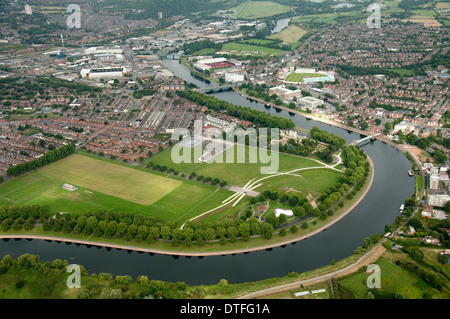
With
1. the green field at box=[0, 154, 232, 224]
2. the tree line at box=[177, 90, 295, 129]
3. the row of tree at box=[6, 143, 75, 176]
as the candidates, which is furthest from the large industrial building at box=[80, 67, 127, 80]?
the green field at box=[0, 154, 232, 224]

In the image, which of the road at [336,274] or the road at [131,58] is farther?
the road at [131,58]

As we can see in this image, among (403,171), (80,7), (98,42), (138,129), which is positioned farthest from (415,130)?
(80,7)

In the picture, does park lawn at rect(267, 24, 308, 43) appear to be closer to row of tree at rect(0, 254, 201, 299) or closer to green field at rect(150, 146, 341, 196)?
green field at rect(150, 146, 341, 196)

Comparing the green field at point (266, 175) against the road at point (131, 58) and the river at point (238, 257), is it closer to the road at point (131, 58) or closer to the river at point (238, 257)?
the river at point (238, 257)

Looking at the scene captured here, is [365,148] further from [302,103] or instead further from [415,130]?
[302,103]

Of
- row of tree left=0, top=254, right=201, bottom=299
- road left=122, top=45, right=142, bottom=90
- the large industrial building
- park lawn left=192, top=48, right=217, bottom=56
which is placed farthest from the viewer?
park lawn left=192, top=48, right=217, bottom=56

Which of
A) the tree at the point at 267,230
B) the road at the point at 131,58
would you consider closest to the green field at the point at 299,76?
the road at the point at 131,58

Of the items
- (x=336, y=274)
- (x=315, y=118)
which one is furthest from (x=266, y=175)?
(x=315, y=118)
